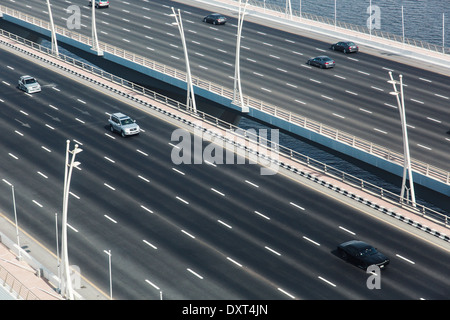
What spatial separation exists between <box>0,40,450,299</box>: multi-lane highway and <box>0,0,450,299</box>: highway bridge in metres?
0.08

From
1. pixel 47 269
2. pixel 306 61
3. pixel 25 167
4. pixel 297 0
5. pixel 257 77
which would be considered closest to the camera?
pixel 47 269

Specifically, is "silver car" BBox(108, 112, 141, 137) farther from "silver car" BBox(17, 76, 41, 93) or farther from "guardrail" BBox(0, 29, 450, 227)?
"silver car" BBox(17, 76, 41, 93)

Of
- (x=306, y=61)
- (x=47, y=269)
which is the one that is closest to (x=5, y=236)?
(x=47, y=269)

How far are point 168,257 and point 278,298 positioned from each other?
8.26 m

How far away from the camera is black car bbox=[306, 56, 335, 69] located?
82.5m

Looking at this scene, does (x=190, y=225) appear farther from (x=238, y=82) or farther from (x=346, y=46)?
(x=346, y=46)

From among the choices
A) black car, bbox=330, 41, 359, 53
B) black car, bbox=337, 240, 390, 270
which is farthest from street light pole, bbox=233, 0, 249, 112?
black car, bbox=337, 240, 390, 270

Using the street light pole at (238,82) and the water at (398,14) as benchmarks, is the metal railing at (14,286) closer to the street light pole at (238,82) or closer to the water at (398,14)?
the street light pole at (238,82)

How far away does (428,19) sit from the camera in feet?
430

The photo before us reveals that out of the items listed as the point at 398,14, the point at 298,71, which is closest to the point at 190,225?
the point at 298,71

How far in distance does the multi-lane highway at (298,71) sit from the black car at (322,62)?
0.75 metres

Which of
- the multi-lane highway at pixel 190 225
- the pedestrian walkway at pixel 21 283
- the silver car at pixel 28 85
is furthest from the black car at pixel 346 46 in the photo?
the pedestrian walkway at pixel 21 283

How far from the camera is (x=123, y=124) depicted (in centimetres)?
6819
